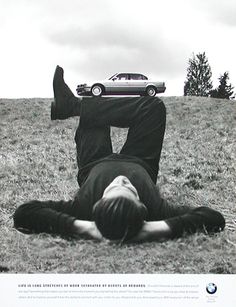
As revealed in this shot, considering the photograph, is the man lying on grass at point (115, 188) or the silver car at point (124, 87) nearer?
the man lying on grass at point (115, 188)

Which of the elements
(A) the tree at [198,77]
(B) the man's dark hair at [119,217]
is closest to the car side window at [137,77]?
(A) the tree at [198,77]

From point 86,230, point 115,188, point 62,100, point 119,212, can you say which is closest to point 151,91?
point 62,100

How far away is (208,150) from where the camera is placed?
3.94 meters

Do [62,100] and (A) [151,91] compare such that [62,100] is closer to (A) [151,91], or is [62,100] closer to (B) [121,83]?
(B) [121,83]

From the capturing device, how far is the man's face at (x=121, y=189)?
10.3 ft

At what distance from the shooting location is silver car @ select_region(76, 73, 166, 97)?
3775mm

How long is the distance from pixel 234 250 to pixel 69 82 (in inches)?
69.6

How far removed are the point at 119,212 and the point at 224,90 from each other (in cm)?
178

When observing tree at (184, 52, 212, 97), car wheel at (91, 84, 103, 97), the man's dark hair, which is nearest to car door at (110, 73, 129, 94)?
car wheel at (91, 84, 103, 97)

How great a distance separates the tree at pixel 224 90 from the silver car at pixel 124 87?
1.95ft

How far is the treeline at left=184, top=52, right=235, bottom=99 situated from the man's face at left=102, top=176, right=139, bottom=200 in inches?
46.5

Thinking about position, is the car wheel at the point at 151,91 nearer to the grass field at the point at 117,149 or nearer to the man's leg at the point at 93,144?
the grass field at the point at 117,149

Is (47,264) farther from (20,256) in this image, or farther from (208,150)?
(208,150)

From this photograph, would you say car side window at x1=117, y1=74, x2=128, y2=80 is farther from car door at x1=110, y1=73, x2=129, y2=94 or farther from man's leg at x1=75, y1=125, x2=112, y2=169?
man's leg at x1=75, y1=125, x2=112, y2=169
